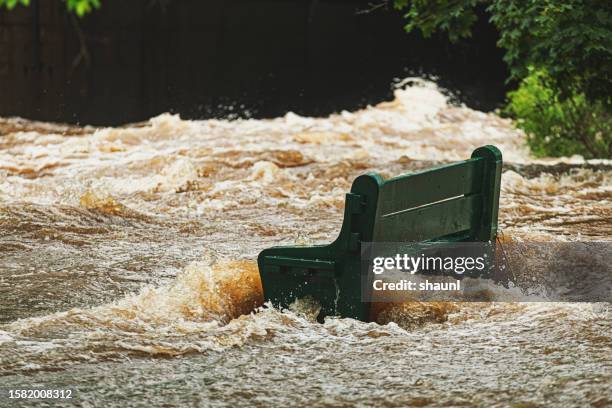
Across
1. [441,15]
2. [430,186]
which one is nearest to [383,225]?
[430,186]

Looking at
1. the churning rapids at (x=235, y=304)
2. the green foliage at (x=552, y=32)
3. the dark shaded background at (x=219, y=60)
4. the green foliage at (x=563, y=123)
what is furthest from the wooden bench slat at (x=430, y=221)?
the dark shaded background at (x=219, y=60)

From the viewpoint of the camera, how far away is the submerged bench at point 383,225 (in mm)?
5820

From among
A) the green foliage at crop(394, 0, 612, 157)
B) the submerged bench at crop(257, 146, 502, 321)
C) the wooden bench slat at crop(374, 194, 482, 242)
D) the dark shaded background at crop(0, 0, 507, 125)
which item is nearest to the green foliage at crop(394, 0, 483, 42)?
the green foliage at crop(394, 0, 612, 157)

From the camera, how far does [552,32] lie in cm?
999

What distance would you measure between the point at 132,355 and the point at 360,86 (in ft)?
44.7

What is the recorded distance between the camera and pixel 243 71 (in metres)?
18.0

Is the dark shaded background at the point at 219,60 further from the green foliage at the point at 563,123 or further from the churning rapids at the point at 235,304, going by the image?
the green foliage at the point at 563,123

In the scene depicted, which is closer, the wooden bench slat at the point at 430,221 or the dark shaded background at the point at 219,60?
the wooden bench slat at the point at 430,221

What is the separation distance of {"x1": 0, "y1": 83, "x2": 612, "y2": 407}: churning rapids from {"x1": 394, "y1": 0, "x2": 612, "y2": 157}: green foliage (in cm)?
98

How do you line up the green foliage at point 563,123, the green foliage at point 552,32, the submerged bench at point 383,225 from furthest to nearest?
the green foliage at point 563,123 → the green foliage at point 552,32 → the submerged bench at point 383,225

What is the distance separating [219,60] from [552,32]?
875cm

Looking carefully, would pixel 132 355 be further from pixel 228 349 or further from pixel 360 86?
pixel 360 86

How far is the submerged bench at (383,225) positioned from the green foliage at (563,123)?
6.13 metres

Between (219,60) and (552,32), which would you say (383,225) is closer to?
(552,32)
